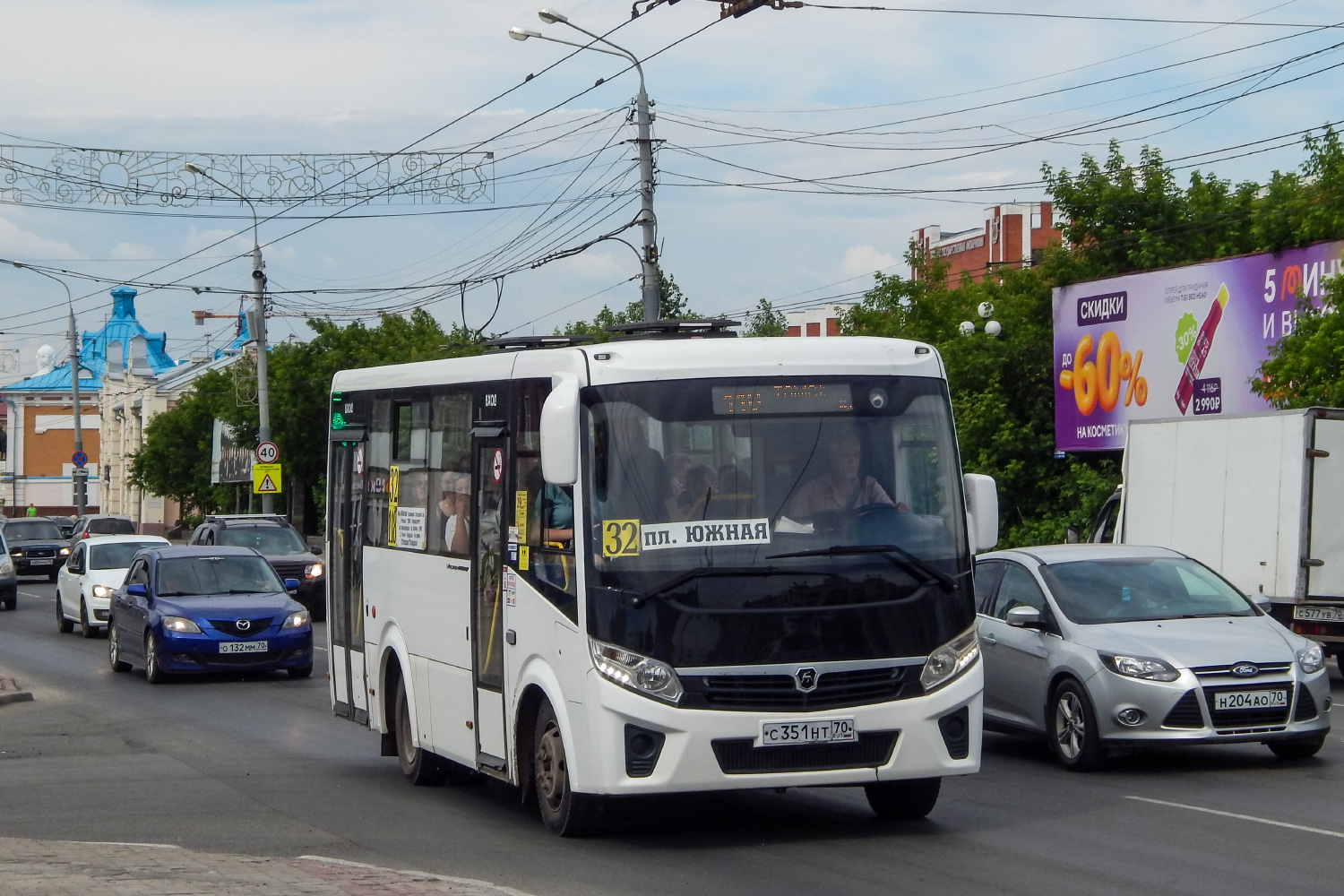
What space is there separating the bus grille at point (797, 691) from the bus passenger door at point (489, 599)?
1.61 m

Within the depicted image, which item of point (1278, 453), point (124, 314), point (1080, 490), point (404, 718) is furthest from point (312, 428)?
point (124, 314)

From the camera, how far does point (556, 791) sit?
968cm

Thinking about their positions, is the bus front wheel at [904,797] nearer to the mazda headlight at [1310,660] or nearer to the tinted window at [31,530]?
the mazda headlight at [1310,660]

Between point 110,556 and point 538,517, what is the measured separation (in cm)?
2189

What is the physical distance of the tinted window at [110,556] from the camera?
29797 millimetres

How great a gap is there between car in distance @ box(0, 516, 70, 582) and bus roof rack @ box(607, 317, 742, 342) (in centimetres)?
4418

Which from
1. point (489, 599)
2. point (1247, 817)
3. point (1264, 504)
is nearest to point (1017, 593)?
point (1247, 817)

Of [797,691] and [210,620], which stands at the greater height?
[797,691]

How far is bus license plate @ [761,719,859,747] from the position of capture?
356 inches

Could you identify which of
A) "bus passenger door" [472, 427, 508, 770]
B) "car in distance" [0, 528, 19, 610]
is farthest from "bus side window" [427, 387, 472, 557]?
"car in distance" [0, 528, 19, 610]

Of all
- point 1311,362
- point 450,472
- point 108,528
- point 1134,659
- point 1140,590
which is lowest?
point 108,528

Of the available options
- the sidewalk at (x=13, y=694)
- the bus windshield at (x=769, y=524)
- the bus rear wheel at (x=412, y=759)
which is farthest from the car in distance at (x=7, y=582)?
the bus windshield at (x=769, y=524)

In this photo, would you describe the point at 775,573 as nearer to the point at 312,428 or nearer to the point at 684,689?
the point at 684,689

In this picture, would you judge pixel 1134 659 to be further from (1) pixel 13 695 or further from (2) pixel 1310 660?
(1) pixel 13 695
